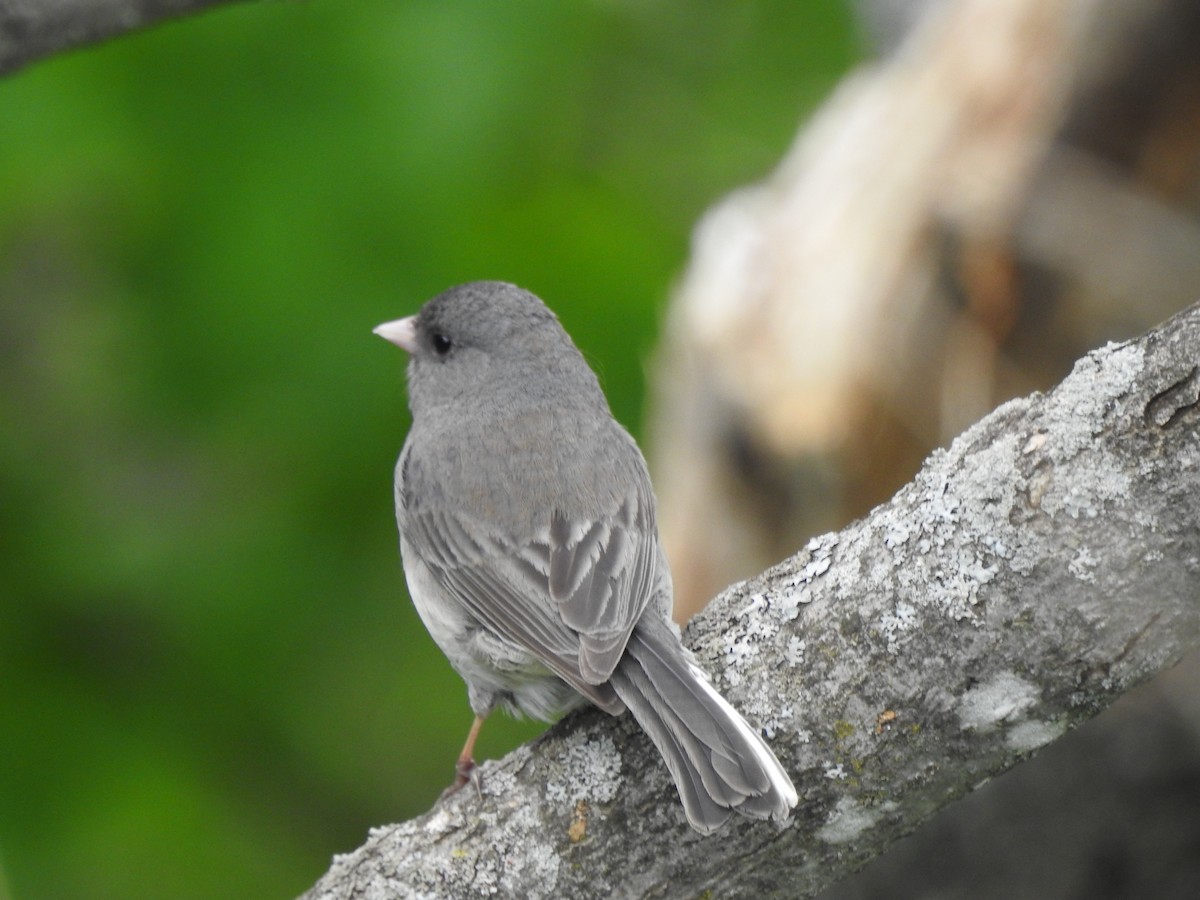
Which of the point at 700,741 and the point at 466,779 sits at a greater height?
the point at 466,779

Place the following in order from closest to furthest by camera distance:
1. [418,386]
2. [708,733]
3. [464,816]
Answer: [708,733] → [464,816] → [418,386]

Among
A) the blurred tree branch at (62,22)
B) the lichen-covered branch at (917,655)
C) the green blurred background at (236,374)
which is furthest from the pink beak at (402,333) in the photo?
the lichen-covered branch at (917,655)

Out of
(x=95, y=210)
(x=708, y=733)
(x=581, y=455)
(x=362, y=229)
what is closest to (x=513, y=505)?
(x=581, y=455)

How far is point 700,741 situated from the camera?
2.35 metres

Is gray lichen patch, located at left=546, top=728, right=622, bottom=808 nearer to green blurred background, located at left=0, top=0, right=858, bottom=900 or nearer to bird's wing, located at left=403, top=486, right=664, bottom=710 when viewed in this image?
bird's wing, located at left=403, top=486, right=664, bottom=710

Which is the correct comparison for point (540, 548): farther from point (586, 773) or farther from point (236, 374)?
point (236, 374)

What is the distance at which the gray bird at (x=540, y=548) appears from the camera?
243cm

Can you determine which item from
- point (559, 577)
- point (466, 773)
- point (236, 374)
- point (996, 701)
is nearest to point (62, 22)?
point (236, 374)

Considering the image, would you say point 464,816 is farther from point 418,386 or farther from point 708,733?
point 418,386

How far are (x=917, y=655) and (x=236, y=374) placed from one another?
2.79m

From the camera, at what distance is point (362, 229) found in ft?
14.6

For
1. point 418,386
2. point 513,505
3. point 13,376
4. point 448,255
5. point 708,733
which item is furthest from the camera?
point 13,376

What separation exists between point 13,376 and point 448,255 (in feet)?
5.80

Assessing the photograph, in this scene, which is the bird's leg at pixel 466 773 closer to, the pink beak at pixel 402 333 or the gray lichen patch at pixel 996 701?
the gray lichen patch at pixel 996 701
